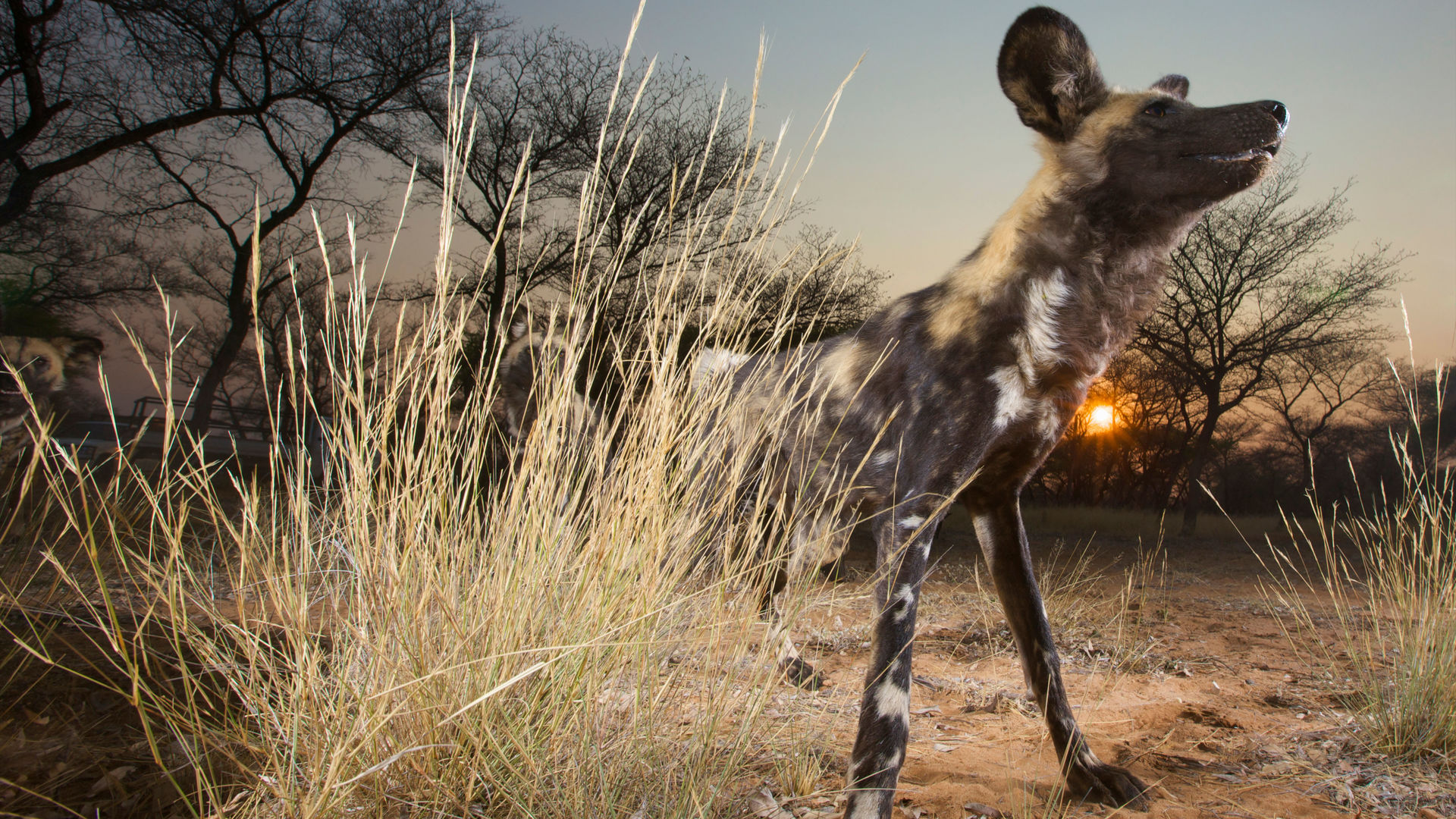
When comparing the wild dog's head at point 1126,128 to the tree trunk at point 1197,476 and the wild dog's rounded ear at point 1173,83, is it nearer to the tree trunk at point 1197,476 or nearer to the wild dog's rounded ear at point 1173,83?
the wild dog's rounded ear at point 1173,83

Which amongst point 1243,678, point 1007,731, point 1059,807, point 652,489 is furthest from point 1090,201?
point 1243,678

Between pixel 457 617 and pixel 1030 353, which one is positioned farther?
pixel 1030 353

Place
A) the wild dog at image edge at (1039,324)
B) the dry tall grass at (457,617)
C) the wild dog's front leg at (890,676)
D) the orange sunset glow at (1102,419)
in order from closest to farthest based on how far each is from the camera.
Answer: the dry tall grass at (457,617)
the wild dog's front leg at (890,676)
the wild dog at image edge at (1039,324)
the orange sunset glow at (1102,419)

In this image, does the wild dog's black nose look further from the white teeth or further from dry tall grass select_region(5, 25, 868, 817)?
dry tall grass select_region(5, 25, 868, 817)

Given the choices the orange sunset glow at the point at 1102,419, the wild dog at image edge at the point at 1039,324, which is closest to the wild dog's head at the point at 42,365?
the wild dog at image edge at the point at 1039,324

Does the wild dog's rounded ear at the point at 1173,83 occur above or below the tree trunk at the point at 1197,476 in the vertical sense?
above

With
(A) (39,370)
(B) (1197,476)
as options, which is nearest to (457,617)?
(A) (39,370)

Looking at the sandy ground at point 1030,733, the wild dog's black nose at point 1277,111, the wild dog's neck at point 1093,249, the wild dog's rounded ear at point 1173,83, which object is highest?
the wild dog's rounded ear at point 1173,83

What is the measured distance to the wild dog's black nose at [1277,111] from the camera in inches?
91.7

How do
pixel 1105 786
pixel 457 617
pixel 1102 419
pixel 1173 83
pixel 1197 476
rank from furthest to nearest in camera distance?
pixel 1102 419, pixel 1197 476, pixel 1173 83, pixel 1105 786, pixel 457 617

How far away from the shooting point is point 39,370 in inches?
242

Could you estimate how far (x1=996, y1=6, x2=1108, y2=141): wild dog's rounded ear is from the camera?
2469 millimetres

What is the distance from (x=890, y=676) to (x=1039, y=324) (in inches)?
45.6

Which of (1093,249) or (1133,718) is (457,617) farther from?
(1133,718)
